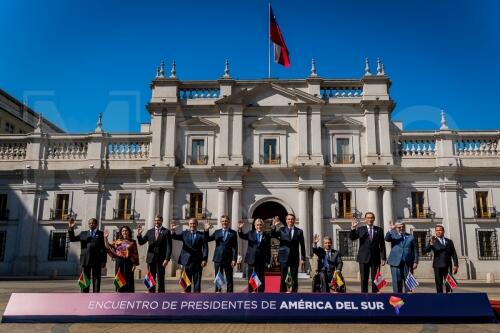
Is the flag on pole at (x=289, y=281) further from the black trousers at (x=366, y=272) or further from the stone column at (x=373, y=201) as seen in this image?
the stone column at (x=373, y=201)

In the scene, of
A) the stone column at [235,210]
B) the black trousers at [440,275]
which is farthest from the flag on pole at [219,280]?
the stone column at [235,210]

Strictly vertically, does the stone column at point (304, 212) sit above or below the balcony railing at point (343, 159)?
below

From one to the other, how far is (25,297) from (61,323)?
1.05m

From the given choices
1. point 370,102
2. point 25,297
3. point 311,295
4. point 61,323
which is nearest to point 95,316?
point 61,323

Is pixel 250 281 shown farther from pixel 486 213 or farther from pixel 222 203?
pixel 486 213

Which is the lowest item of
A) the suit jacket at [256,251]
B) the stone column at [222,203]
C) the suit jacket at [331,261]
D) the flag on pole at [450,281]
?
the flag on pole at [450,281]

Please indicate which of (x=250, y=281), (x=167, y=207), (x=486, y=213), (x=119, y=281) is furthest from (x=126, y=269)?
(x=486, y=213)

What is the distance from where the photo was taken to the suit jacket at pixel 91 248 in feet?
40.5

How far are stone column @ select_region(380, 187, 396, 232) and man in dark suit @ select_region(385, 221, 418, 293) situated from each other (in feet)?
56.9

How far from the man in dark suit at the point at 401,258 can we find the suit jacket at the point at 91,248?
303 inches

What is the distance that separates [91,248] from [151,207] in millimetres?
17927

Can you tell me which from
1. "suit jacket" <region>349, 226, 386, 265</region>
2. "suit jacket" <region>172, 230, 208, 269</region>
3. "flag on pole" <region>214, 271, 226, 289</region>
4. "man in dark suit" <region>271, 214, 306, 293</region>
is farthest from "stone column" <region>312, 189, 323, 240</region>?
"suit jacket" <region>172, 230, 208, 269</region>

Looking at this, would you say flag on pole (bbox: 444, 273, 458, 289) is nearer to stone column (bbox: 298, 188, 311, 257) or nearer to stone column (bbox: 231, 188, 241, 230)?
stone column (bbox: 298, 188, 311, 257)

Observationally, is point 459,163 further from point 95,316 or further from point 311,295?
point 95,316
